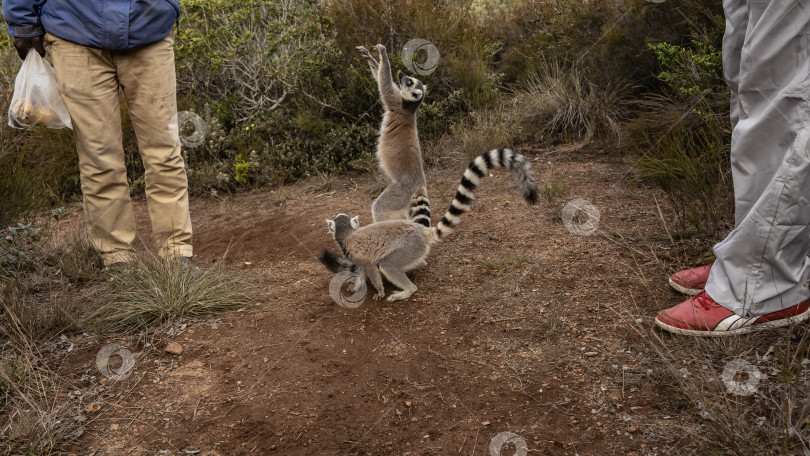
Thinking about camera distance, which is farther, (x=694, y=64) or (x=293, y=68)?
(x=293, y=68)

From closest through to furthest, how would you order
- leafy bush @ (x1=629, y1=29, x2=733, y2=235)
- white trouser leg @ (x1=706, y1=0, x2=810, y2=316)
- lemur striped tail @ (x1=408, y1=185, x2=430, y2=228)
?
white trouser leg @ (x1=706, y1=0, x2=810, y2=316) < leafy bush @ (x1=629, y1=29, x2=733, y2=235) < lemur striped tail @ (x1=408, y1=185, x2=430, y2=228)

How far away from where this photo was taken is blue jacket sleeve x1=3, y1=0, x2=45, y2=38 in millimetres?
3971

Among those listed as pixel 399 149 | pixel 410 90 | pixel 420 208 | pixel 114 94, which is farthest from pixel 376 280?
pixel 114 94

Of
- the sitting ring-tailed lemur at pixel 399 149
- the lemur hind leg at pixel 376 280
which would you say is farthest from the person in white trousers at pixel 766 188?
the sitting ring-tailed lemur at pixel 399 149

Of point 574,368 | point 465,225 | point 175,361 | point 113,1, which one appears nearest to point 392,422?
point 574,368

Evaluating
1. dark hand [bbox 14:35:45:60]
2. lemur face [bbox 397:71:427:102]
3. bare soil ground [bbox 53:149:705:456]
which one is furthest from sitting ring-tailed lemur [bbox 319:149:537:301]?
dark hand [bbox 14:35:45:60]

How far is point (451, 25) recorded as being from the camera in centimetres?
789

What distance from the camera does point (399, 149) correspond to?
211 inches

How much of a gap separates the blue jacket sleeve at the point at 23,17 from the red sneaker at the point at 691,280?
424 centimetres

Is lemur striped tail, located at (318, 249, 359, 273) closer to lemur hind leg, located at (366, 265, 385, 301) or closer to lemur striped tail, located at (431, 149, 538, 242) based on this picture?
lemur hind leg, located at (366, 265, 385, 301)

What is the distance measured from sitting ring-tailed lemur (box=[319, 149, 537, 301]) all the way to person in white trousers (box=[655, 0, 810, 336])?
137 centimetres

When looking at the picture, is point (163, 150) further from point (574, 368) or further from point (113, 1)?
point (574, 368)

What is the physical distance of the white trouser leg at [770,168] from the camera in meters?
2.67

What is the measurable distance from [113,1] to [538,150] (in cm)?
451
